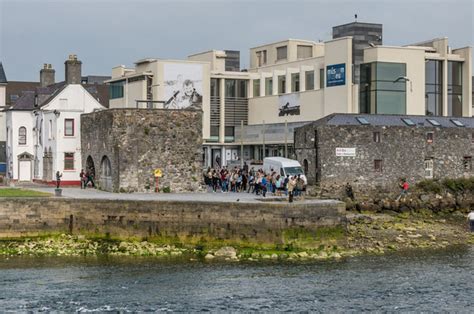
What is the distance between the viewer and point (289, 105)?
84.4m

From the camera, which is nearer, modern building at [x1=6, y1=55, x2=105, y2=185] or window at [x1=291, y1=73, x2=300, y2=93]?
modern building at [x1=6, y1=55, x2=105, y2=185]

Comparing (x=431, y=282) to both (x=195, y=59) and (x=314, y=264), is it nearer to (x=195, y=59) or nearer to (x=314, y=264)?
(x=314, y=264)

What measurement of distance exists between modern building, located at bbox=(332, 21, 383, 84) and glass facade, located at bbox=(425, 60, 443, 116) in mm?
4665

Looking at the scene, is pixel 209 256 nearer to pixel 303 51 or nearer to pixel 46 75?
pixel 46 75

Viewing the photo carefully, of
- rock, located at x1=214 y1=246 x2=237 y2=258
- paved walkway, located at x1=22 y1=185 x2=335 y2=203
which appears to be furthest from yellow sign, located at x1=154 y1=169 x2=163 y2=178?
Result: rock, located at x1=214 y1=246 x2=237 y2=258

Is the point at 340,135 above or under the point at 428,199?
above

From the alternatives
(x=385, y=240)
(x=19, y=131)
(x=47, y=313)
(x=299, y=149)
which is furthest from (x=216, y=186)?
(x=47, y=313)

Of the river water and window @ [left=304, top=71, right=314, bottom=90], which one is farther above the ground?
window @ [left=304, top=71, right=314, bottom=90]

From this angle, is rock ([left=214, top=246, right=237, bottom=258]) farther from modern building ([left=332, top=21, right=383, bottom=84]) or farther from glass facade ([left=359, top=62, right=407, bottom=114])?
modern building ([left=332, top=21, right=383, bottom=84])

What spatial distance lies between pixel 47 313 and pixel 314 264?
1412 centimetres

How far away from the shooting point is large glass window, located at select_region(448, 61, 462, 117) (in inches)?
3177

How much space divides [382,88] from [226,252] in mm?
34032

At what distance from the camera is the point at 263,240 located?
45.7 meters

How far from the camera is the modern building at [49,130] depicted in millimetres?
64750
